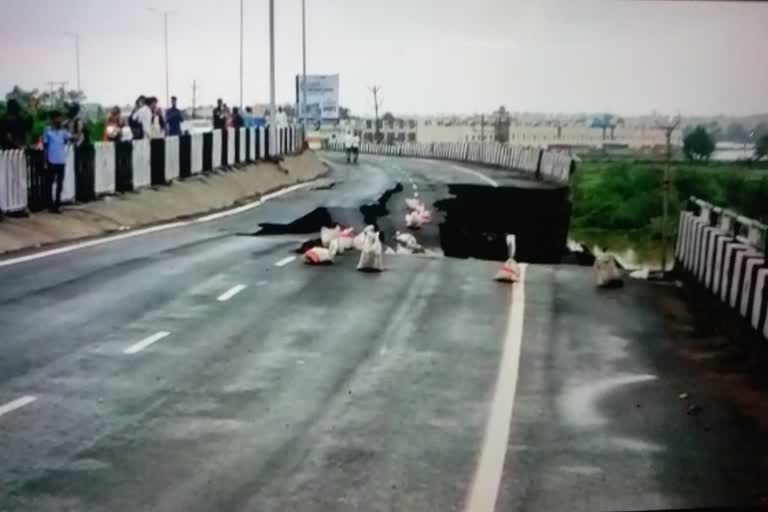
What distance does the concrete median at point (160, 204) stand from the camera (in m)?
12.0

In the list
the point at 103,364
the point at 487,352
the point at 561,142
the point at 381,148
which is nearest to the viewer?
the point at 103,364

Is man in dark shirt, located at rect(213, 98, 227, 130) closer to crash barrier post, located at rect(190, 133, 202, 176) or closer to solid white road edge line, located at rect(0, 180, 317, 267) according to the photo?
solid white road edge line, located at rect(0, 180, 317, 267)

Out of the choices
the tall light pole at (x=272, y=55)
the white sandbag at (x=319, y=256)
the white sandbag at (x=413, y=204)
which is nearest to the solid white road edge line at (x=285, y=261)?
the white sandbag at (x=319, y=256)

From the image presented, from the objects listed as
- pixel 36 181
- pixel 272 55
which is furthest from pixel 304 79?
pixel 36 181

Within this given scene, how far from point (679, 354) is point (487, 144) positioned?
3.36m

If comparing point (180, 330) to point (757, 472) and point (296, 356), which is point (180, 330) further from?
point (757, 472)

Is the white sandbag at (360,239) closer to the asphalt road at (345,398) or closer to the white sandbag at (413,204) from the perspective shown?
the asphalt road at (345,398)

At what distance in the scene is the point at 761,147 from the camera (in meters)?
7.70

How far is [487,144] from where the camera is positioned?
10.1 m

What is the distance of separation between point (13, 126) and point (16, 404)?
15.2ft

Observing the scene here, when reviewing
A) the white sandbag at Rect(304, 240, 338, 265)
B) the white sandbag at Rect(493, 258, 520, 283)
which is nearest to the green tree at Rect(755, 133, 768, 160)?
the white sandbag at Rect(493, 258, 520, 283)

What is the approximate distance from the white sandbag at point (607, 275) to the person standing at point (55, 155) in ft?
15.2

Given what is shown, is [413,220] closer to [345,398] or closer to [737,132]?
[737,132]

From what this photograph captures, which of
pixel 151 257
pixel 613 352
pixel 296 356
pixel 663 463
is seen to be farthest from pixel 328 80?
pixel 663 463
